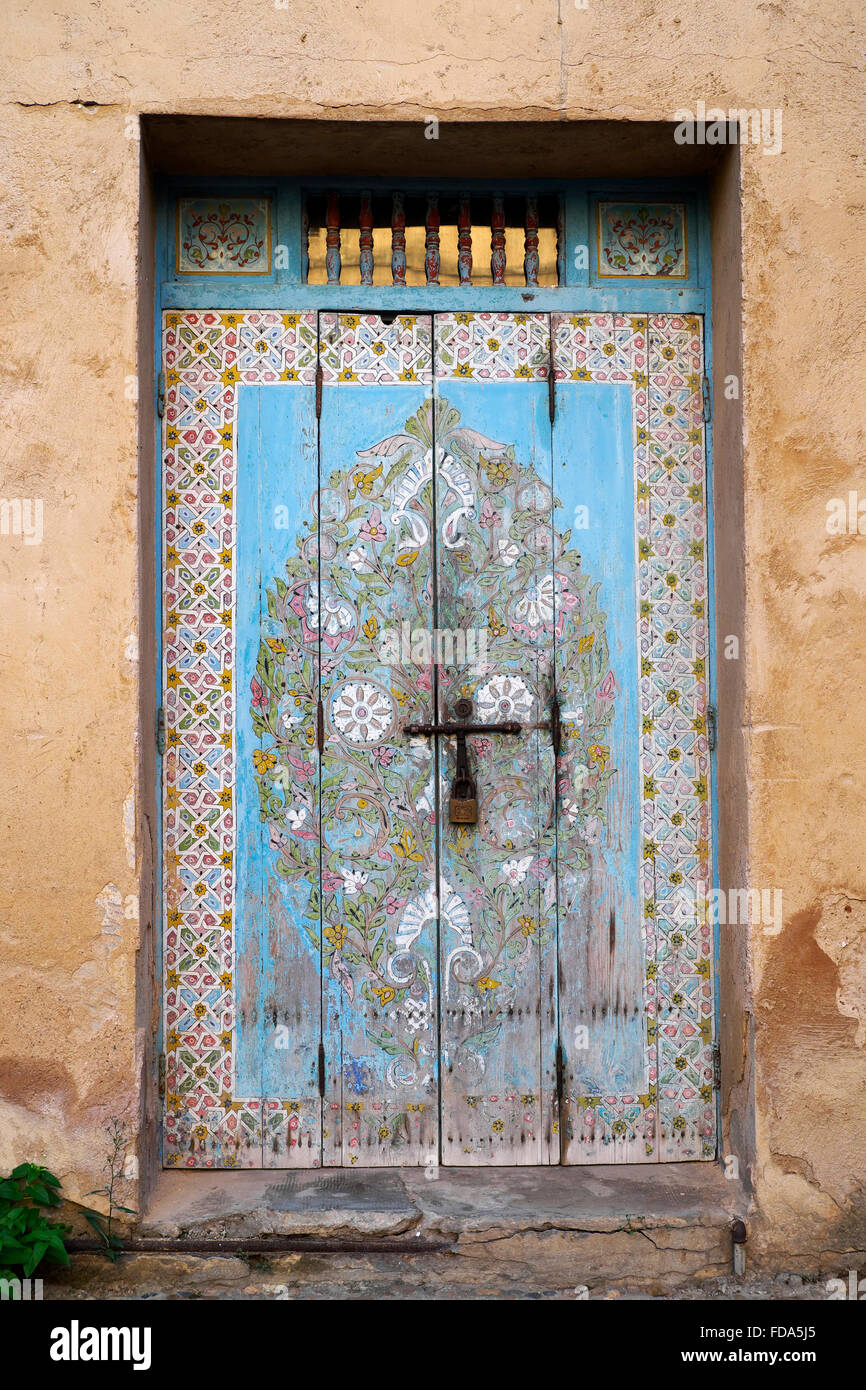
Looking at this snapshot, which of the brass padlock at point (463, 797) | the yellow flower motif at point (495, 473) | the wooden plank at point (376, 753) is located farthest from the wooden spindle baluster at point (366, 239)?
the brass padlock at point (463, 797)

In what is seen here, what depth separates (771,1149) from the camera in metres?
3.05

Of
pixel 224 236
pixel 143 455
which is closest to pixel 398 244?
pixel 224 236

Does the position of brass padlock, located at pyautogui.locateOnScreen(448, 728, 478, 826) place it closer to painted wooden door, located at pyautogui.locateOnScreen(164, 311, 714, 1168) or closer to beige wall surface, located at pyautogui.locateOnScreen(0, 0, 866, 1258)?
painted wooden door, located at pyautogui.locateOnScreen(164, 311, 714, 1168)

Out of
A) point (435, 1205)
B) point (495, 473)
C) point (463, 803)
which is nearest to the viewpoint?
point (435, 1205)

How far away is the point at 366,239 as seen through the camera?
3.44m

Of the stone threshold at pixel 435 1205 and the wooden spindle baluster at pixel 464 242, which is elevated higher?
the wooden spindle baluster at pixel 464 242

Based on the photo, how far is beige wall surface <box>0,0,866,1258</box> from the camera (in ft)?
9.99

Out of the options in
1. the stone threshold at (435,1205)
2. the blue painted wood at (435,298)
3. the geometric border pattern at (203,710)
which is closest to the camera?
the stone threshold at (435,1205)

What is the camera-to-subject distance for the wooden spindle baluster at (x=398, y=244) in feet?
11.3

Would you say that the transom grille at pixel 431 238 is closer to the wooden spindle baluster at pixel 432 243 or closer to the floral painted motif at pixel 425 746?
the wooden spindle baluster at pixel 432 243

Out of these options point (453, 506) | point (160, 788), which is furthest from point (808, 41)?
point (160, 788)

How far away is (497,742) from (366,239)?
158 cm

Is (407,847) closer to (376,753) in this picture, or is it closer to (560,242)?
(376,753)

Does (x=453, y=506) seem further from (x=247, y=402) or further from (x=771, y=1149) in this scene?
(x=771, y=1149)
